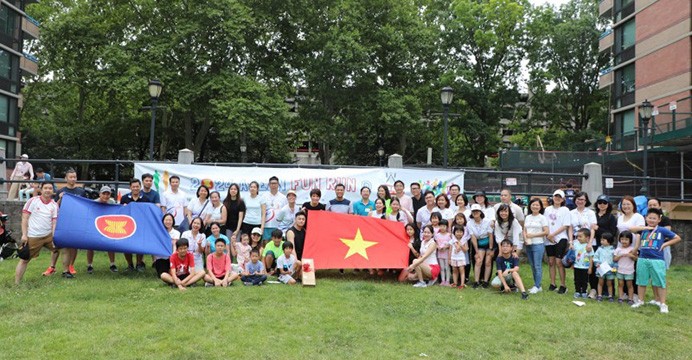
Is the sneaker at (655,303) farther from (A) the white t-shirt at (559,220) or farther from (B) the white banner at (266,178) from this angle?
(B) the white banner at (266,178)

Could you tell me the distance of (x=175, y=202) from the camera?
1060 centimetres

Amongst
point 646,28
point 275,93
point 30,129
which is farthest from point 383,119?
point 30,129

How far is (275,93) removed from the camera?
2864cm

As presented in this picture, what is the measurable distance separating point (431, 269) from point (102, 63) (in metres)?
23.8

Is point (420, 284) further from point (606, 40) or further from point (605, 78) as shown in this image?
point (606, 40)

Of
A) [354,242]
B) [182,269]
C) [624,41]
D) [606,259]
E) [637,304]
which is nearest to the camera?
[637,304]

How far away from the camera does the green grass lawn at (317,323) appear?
5.85 m

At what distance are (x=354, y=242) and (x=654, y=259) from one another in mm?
4972

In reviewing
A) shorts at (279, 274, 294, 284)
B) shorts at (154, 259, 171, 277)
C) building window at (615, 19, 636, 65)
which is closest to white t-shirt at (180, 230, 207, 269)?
shorts at (154, 259, 171, 277)

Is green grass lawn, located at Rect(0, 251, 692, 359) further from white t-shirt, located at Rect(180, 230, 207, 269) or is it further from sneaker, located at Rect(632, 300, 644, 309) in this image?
white t-shirt, located at Rect(180, 230, 207, 269)

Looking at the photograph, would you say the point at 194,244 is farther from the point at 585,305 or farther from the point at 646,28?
the point at 646,28

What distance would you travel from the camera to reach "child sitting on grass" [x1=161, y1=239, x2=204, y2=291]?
8781 mm

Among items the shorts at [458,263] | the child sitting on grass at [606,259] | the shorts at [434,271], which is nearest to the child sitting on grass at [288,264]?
the shorts at [434,271]

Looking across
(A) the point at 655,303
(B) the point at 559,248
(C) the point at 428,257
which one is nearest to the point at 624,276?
(A) the point at 655,303
